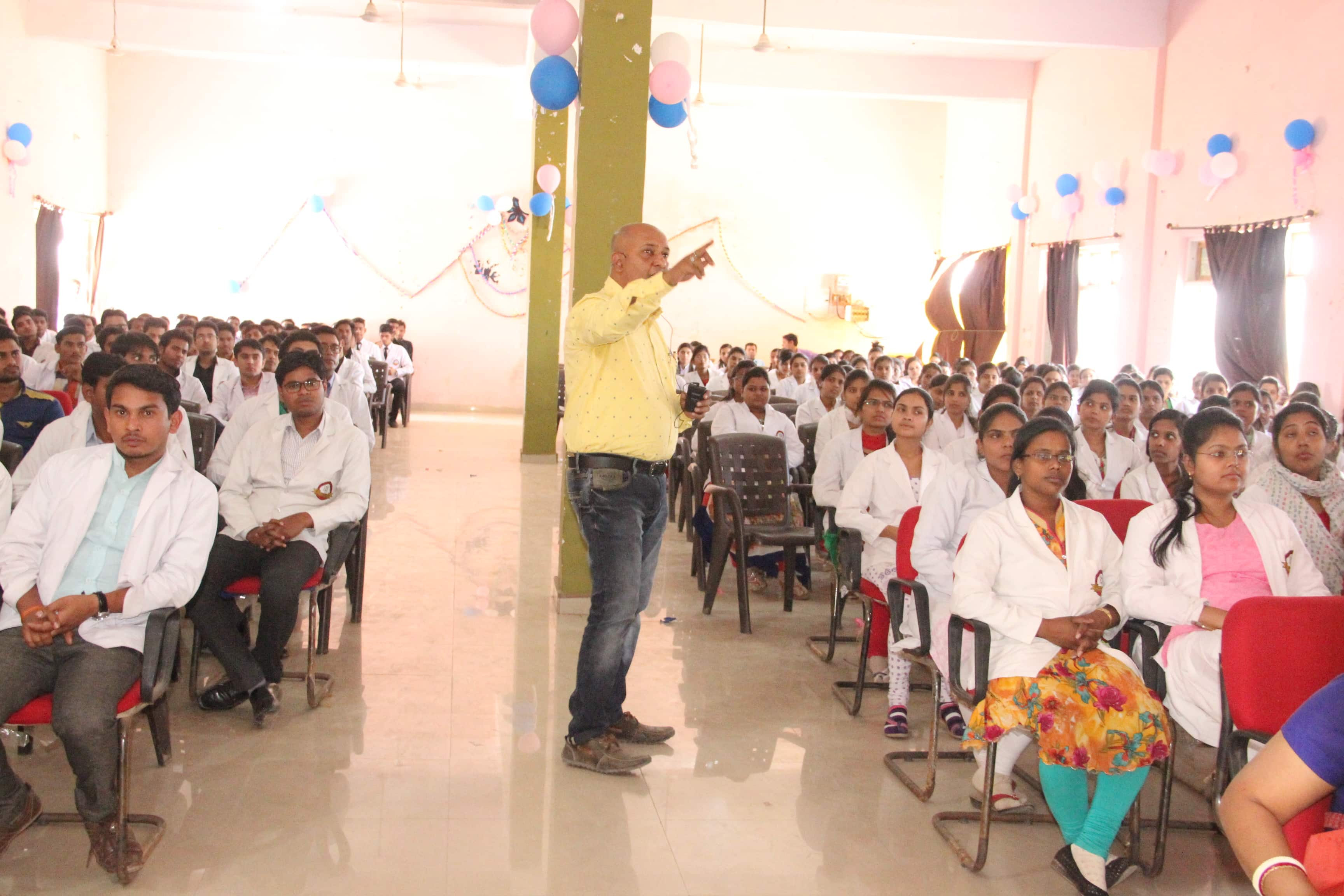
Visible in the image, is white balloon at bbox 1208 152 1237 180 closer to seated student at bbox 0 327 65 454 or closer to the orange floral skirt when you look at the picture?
the orange floral skirt

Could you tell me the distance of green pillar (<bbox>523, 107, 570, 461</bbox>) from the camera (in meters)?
9.35

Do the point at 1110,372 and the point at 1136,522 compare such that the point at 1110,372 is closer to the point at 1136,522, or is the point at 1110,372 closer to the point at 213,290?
the point at 1136,522

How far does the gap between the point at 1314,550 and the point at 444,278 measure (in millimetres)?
13051

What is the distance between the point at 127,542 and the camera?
2684 mm

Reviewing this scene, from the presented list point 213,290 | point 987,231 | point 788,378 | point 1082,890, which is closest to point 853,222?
point 987,231

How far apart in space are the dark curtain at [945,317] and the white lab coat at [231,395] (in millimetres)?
9777

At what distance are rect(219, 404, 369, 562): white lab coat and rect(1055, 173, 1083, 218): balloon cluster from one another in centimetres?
954

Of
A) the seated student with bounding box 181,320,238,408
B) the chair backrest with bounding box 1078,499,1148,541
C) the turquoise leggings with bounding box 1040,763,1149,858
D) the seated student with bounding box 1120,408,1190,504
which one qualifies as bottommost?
the turquoise leggings with bounding box 1040,763,1149,858

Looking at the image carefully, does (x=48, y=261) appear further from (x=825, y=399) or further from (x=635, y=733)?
(x=635, y=733)

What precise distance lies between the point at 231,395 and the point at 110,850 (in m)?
4.45

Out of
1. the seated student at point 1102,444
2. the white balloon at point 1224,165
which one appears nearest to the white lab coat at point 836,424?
the seated student at point 1102,444

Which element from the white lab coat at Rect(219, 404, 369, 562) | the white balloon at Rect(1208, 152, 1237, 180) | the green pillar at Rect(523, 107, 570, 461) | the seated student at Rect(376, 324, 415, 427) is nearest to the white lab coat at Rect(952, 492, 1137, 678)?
the white lab coat at Rect(219, 404, 369, 562)

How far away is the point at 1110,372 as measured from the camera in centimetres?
1115

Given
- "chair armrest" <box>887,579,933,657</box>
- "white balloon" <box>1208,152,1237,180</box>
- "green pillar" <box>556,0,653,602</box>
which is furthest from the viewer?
"white balloon" <box>1208,152,1237,180</box>
